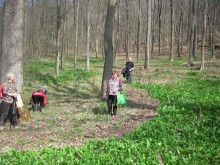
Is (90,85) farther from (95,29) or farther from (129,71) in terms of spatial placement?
(95,29)

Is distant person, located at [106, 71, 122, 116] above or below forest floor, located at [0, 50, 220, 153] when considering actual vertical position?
above

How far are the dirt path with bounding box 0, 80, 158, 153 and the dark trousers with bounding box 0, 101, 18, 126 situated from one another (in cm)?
23

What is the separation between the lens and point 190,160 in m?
6.62

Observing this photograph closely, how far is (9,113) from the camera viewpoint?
1041cm

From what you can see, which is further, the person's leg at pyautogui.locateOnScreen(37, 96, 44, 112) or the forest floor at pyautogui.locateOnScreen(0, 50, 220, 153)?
the person's leg at pyautogui.locateOnScreen(37, 96, 44, 112)

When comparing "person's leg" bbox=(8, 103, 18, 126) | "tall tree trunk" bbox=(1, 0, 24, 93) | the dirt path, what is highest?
"tall tree trunk" bbox=(1, 0, 24, 93)

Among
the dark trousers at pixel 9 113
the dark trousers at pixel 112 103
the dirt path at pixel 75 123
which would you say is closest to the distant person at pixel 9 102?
the dark trousers at pixel 9 113

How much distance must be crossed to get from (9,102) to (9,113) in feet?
1.32

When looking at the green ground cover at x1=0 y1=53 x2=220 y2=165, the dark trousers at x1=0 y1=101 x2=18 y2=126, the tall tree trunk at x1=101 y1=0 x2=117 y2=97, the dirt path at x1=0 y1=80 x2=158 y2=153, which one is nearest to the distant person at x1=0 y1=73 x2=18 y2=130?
the dark trousers at x1=0 y1=101 x2=18 y2=126

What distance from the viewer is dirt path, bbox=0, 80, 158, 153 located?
8641 mm

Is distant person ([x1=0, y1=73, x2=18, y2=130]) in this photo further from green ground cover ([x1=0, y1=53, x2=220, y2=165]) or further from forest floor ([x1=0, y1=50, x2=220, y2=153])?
green ground cover ([x1=0, y1=53, x2=220, y2=165])

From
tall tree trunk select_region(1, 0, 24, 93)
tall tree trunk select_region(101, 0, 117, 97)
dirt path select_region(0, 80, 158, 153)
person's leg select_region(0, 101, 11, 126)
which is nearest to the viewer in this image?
dirt path select_region(0, 80, 158, 153)

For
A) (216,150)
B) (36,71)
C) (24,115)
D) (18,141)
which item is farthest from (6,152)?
(36,71)

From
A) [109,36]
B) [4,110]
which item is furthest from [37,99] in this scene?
[109,36]
